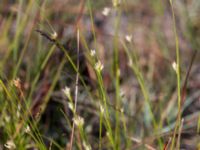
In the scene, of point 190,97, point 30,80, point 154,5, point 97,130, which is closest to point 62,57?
point 30,80

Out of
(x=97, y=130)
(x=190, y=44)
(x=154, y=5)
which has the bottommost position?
(x=97, y=130)

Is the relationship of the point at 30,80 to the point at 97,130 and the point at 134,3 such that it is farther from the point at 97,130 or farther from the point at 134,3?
the point at 134,3

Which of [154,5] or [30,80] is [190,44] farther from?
[30,80]

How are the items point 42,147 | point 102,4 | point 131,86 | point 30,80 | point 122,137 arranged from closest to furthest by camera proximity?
point 42,147 → point 122,137 → point 30,80 → point 131,86 → point 102,4

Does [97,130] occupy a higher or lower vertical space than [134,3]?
lower

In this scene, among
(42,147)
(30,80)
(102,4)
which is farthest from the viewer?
(102,4)

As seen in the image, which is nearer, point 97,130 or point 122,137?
point 122,137
